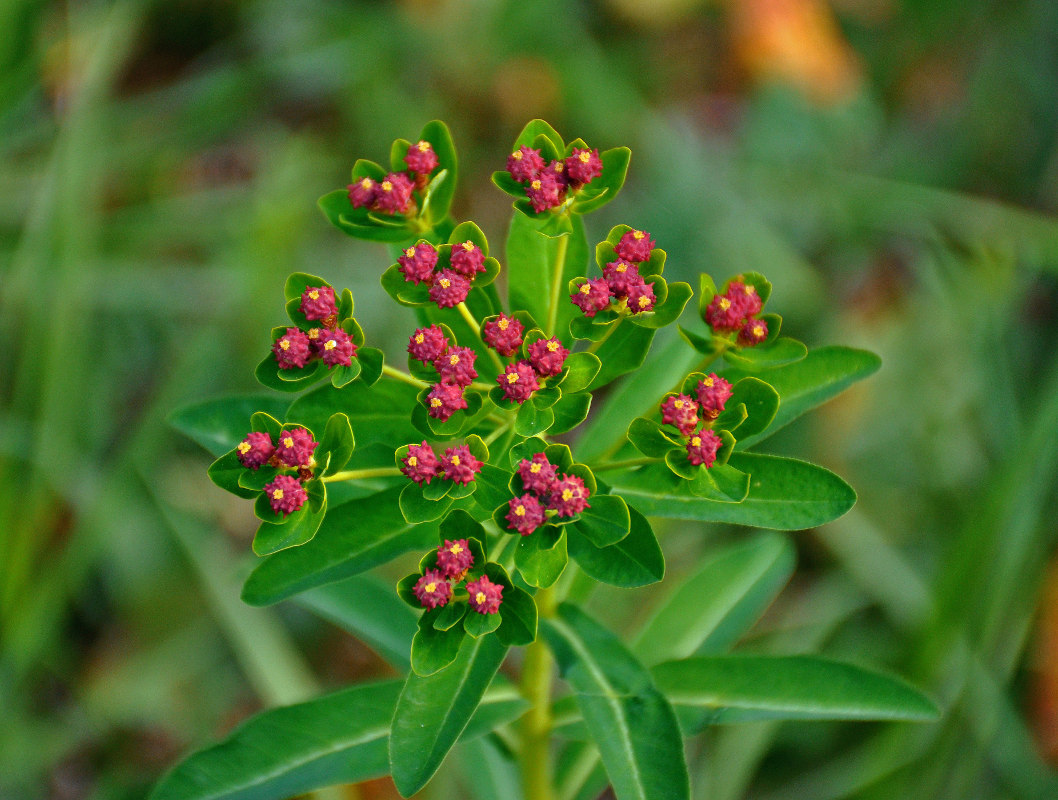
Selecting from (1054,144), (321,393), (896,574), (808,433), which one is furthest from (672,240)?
(321,393)

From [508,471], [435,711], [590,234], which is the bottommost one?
[590,234]

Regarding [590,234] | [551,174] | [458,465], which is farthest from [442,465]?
[590,234]

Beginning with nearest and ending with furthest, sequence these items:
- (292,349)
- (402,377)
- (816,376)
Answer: (292,349)
(402,377)
(816,376)

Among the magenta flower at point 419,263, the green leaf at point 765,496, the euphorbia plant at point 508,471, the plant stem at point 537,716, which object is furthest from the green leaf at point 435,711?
the magenta flower at point 419,263

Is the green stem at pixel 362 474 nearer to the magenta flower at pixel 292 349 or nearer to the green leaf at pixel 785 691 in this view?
the magenta flower at pixel 292 349

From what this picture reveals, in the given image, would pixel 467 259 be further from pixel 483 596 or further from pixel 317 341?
pixel 483 596

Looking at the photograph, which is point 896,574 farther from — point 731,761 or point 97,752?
point 97,752

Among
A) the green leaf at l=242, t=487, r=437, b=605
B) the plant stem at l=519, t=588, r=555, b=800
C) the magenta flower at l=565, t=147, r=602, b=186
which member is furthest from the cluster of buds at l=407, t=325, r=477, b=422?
the plant stem at l=519, t=588, r=555, b=800
